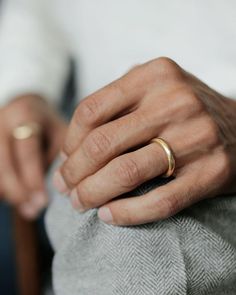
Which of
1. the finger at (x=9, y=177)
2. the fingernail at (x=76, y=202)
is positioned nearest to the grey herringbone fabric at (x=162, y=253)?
the fingernail at (x=76, y=202)

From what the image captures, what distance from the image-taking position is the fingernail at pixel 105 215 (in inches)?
14.2

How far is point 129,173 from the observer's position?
344mm

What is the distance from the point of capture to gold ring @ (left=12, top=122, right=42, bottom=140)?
640mm

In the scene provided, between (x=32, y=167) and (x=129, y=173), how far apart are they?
31 centimetres

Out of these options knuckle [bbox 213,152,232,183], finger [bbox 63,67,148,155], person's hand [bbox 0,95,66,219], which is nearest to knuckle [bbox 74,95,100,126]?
finger [bbox 63,67,148,155]

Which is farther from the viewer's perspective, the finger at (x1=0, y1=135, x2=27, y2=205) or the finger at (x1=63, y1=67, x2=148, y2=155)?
the finger at (x1=0, y1=135, x2=27, y2=205)

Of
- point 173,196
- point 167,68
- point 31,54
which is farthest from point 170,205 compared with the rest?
point 31,54

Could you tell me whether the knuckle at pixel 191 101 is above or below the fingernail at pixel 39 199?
above

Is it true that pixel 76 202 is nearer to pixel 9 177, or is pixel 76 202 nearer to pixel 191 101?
pixel 191 101

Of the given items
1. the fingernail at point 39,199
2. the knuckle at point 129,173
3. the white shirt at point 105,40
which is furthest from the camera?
the fingernail at point 39,199

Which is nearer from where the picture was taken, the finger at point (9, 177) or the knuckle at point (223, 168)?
the knuckle at point (223, 168)

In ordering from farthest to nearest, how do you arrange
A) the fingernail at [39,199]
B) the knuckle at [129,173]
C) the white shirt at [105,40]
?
the fingernail at [39,199], the white shirt at [105,40], the knuckle at [129,173]

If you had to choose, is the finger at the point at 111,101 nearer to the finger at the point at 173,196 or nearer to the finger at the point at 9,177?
the finger at the point at 173,196

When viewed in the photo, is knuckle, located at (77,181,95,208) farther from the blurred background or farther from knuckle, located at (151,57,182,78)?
the blurred background
